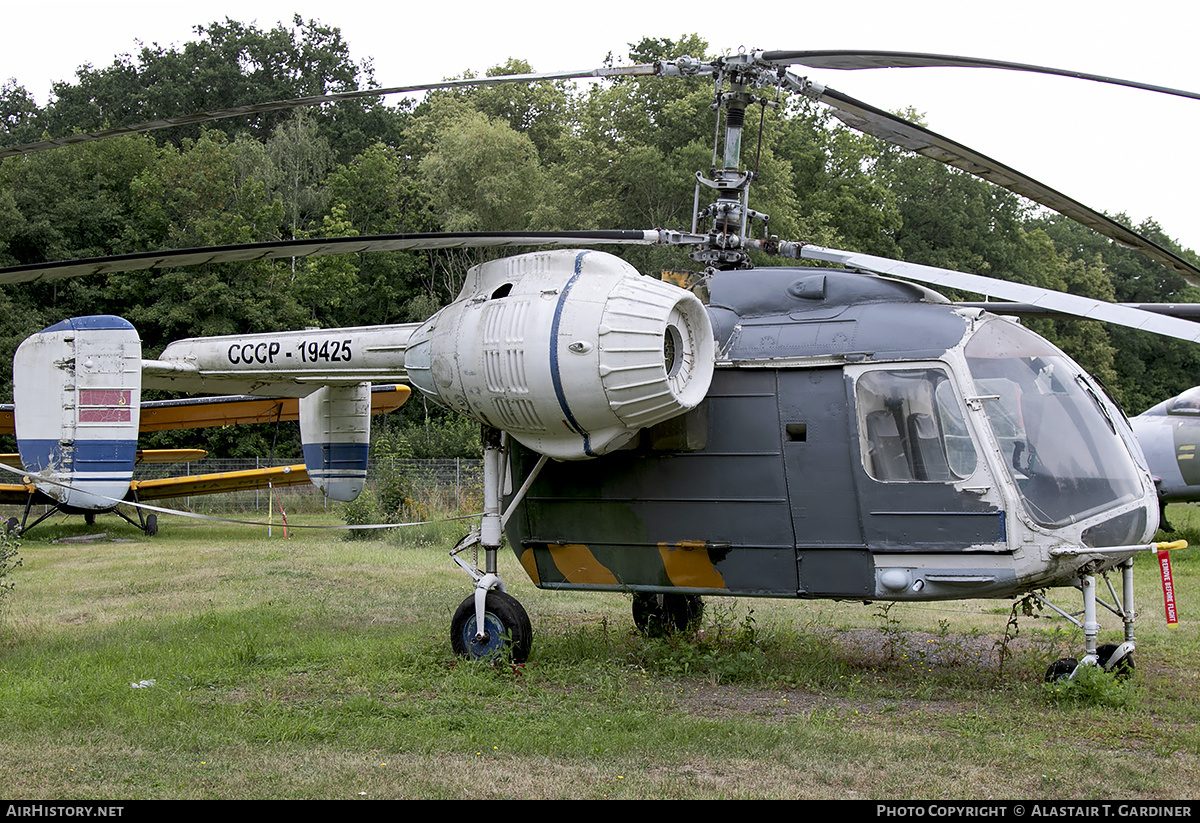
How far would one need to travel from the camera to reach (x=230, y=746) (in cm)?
562

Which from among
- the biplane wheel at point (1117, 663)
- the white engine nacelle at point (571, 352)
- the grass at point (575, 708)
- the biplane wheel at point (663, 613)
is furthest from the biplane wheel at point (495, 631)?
the biplane wheel at point (1117, 663)

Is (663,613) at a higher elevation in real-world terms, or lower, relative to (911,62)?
lower

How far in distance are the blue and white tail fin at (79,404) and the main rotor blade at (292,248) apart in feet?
7.16

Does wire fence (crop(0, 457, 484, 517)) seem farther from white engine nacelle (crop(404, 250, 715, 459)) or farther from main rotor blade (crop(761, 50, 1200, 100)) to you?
main rotor blade (crop(761, 50, 1200, 100))

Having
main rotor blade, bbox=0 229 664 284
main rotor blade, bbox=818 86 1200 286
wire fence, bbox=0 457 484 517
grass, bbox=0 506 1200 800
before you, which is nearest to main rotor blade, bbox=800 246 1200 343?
main rotor blade, bbox=818 86 1200 286

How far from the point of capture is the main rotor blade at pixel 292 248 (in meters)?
6.71

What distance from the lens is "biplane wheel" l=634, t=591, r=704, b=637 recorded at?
8.99 m

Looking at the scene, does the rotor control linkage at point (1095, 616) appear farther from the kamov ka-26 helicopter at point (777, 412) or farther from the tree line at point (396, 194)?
the tree line at point (396, 194)

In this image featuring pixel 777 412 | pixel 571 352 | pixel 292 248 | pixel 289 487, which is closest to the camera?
pixel 571 352

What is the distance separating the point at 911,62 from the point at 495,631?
4.63 metres

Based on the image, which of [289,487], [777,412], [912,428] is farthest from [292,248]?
[289,487]

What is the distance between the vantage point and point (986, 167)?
693 cm

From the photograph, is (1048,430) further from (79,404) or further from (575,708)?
(79,404)
